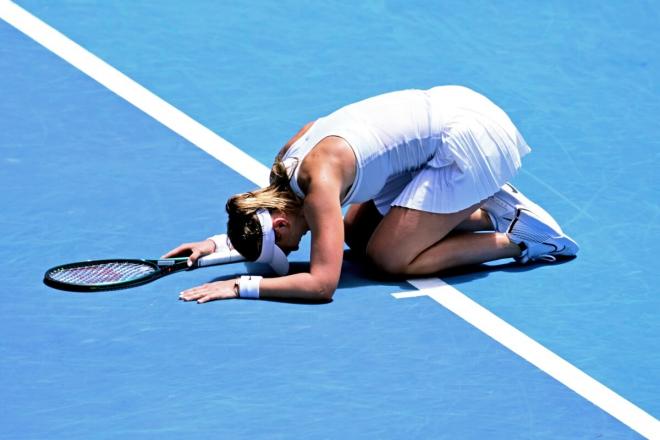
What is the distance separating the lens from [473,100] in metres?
7.98

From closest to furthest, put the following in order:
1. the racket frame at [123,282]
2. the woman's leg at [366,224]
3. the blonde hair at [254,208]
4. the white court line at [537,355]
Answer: the white court line at [537,355], the blonde hair at [254,208], the racket frame at [123,282], the woman's leg at [366,224]

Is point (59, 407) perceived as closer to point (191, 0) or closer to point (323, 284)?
point (323, 284)

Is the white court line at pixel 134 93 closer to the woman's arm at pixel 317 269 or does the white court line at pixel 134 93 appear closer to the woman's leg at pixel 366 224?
the woman's leg at pixel 366 224

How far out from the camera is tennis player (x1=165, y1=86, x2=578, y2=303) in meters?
7.29

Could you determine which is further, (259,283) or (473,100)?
(473,100)

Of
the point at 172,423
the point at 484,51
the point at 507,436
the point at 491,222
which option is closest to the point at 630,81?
→ the point at 484,51

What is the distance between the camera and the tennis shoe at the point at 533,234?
8.02 metres

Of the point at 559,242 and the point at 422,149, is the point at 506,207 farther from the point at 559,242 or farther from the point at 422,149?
the point at 422,149

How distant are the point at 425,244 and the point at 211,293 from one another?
1299mm

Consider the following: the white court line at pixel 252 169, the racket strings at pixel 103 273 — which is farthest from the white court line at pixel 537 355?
the racket strings at pixel 103 273

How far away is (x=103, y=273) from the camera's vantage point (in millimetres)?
7500

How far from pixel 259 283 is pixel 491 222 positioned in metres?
1.68

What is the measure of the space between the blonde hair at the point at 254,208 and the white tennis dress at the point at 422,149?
4.6 inches

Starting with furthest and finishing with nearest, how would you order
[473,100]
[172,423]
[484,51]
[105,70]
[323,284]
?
[484,51] < [105,70] < [473,100] < [323,284] < [172,423]
